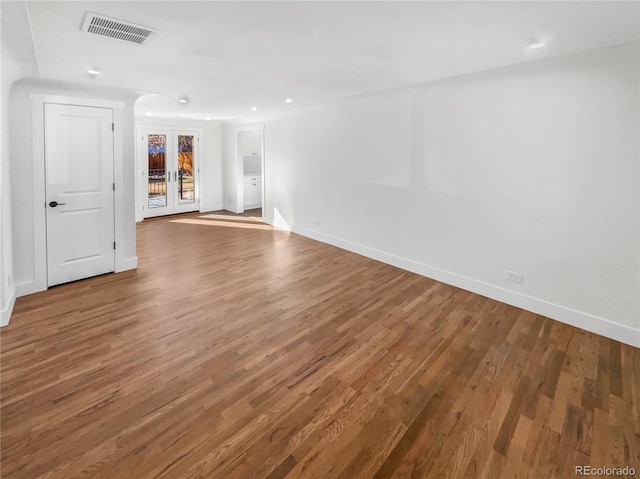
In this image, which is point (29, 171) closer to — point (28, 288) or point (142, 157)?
point (28, 288)

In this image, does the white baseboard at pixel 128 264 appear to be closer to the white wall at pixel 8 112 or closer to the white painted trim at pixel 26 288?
the white painted trim at pixel 26 288

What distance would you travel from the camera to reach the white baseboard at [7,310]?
3.03 meters

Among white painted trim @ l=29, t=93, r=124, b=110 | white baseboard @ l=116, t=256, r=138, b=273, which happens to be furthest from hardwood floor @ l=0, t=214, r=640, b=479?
white painted trim @ l=29, t=93, r=124, b=110

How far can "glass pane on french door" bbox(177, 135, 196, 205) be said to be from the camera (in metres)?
8.41

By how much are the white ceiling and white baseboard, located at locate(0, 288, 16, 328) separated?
235 centimetres

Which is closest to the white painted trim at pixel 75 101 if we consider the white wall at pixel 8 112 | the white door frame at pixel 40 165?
the white door frame at pixel 40 165

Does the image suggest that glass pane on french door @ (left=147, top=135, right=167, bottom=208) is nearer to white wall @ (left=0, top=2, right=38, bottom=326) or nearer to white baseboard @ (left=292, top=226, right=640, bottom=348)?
white wall @ (left=0, top=2, right=38, bottom=326)

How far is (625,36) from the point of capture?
2.61 meters

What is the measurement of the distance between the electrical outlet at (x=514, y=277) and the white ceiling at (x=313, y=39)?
2195 millimetres

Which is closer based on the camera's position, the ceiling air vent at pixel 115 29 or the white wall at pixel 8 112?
the ceiling air vent at pixel 115 29

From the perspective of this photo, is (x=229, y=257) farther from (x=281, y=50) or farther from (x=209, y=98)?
(x=281, y=50)

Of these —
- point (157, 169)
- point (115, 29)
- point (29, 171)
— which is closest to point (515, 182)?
point (115, 29)

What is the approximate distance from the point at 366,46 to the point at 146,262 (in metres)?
4.23

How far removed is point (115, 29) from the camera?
8.05 feet
